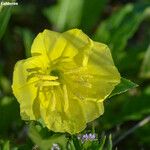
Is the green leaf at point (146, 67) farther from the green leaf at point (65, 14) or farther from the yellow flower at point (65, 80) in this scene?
the yellow flower at point (65, 80)

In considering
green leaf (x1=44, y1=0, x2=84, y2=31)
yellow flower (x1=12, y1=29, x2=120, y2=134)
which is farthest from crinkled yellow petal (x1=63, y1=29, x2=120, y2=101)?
green leaf (x1=44, y1=0, x2=84, y2=31)

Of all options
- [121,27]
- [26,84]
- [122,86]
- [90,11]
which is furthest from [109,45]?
[26,84]

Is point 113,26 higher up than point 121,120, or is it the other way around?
point 113,26

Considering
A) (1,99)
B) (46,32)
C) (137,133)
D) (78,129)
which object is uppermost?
(46,32)

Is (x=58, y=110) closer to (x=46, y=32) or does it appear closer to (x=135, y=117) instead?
(x=46, y=32)

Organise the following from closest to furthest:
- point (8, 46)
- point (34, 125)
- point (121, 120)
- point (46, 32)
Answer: point (46, 32), point (34, 125), point (121, 120), point (8, 46)

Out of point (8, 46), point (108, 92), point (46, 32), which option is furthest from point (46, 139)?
point (8, 46)
